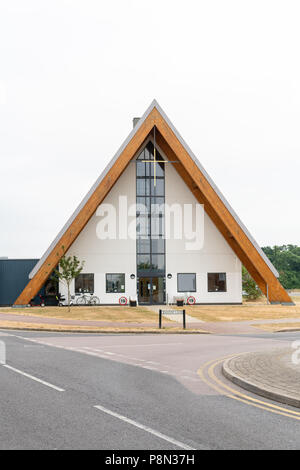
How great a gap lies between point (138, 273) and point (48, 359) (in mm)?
26344

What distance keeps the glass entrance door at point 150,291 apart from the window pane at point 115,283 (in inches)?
53.8

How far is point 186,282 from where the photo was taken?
133 ft

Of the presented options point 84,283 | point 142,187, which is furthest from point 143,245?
point 84,283

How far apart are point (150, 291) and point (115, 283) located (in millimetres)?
2873

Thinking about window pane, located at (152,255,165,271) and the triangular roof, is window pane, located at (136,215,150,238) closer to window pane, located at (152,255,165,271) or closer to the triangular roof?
window pane, located at (152,255,165,271)

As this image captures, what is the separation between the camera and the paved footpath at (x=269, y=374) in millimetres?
9023

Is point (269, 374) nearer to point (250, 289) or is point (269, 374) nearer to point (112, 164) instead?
point (112, 164)

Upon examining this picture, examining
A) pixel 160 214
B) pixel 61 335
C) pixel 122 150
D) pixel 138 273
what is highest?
pixel 122 150

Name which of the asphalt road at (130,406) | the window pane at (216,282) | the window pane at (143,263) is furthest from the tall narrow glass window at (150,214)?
the asphalt road at (130,406)

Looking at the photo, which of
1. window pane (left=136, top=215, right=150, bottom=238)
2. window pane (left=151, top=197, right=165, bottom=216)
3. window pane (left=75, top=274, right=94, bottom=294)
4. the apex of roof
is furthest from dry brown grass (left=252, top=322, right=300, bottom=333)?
window pane (left=75, top=274, right=94, bottom=294)

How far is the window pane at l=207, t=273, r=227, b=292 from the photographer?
40.7m

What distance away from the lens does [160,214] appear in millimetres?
40750
